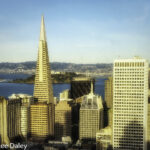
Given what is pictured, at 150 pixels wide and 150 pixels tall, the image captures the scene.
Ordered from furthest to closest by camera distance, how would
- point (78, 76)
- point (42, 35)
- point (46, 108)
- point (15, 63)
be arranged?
point (78, 76) < point (42, 35) < point (46, 108) < point (15, 63)

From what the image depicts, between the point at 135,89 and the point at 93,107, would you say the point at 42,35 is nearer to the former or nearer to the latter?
the point at 93,107

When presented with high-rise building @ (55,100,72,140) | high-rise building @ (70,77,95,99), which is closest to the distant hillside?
high-rise building @ (55,100,72,140)

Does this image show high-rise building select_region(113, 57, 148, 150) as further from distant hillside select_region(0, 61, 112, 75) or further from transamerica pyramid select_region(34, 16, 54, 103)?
transamerica pyramid select_region(34, 16, 54, 103)

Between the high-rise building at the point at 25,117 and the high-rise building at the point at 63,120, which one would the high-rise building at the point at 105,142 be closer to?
the high-rise building at the point at 63,120

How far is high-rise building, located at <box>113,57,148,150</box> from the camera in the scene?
32.0ft

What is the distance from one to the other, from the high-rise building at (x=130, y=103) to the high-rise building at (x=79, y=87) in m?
10.9

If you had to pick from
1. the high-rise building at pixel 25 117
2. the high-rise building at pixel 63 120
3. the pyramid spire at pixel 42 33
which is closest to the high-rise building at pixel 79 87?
the pyramid spire at pixel 42 33

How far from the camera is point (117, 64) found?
9.92m

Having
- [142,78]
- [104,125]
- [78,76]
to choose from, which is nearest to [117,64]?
[142,78]

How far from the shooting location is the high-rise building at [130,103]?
9750mm

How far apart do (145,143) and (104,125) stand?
481 centimetres

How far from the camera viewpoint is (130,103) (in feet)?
32.2

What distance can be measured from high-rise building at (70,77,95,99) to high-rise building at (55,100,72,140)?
16.7 feet

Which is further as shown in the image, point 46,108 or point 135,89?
point 46,108
